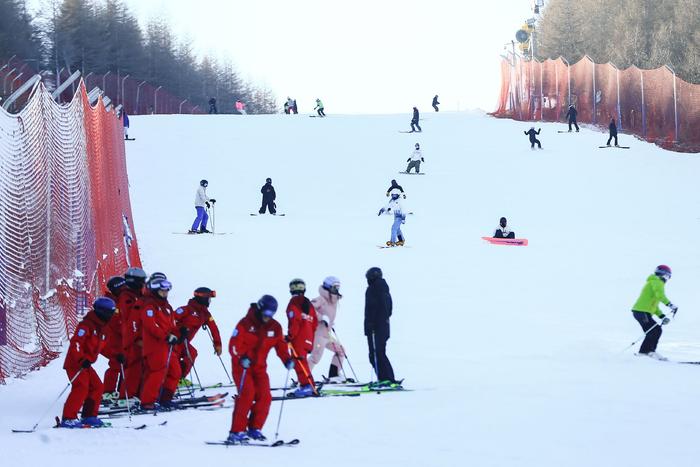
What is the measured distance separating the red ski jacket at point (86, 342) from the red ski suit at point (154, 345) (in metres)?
0.52

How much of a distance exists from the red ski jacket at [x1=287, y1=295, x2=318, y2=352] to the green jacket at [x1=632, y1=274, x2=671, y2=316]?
16.8 ft

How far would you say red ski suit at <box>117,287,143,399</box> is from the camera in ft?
35.8

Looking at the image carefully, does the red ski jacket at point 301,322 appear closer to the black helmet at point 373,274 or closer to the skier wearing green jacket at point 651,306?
the black helmet at point 373,274

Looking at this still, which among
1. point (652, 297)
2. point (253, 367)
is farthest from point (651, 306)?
point (253, 367)

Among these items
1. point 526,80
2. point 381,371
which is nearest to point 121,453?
point 381,371

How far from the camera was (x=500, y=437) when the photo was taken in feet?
30.8

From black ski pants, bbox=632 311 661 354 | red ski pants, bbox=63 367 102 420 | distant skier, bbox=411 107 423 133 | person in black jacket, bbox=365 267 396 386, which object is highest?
distant skier, bbox=411 107 423 133

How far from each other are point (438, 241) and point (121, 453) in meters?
18.5

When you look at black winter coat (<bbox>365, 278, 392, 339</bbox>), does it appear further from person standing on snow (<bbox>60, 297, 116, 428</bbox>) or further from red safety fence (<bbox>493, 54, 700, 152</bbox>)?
red safety fence (<bbox>493, 54, 700, 152</bbox>)

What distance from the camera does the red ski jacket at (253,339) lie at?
30.2 feet

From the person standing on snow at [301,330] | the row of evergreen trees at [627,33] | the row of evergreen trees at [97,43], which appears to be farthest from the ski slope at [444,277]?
the row of evergreen trees at [97,43]

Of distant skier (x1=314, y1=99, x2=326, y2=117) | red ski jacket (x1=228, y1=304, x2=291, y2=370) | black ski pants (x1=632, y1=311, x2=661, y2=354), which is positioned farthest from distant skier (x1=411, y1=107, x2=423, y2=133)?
red ski jacket (x1=228, y1=304, x2=291, y2=370)

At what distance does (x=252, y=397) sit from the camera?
9219 mm

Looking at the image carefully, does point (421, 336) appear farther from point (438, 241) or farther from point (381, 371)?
point (438, 241)
